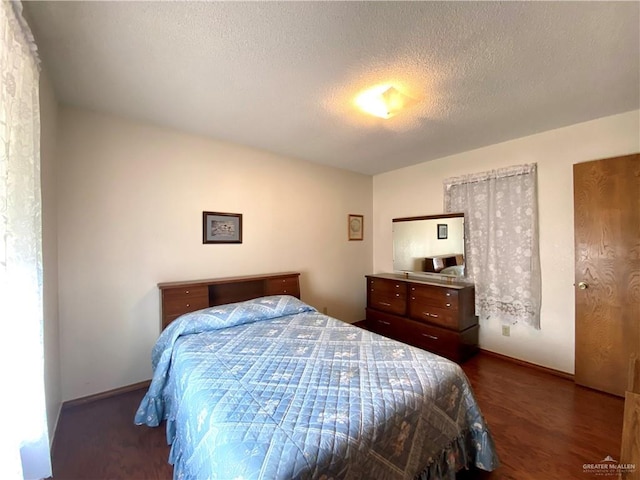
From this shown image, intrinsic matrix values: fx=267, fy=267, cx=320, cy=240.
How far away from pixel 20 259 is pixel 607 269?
3.91 meters

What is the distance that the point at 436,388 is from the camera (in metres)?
1.33

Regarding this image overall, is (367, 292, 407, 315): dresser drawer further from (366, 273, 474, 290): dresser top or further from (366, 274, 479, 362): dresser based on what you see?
(366, 273, 474, 290): dresser top

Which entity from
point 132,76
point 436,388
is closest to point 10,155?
point 132,76

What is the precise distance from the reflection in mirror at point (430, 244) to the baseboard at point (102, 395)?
327cm

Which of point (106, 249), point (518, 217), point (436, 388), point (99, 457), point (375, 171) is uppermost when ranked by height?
point (375, 171)

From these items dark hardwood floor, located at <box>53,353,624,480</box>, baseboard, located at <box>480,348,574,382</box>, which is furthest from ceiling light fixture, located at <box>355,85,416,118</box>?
baseboard, located at <box>480,348,574,382</box>

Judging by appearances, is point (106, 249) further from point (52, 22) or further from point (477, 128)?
point (477, 128)

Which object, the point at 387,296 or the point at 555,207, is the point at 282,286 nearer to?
the point at 387,296

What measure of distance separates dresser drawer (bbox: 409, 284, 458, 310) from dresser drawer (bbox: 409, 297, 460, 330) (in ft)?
0.12

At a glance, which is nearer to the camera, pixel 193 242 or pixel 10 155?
pixel 10 155

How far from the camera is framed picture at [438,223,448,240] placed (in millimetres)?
3346

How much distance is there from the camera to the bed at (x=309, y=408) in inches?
37.3

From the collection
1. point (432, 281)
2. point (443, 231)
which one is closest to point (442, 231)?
point (443, 231)

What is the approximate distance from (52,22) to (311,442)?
87.9 inches
